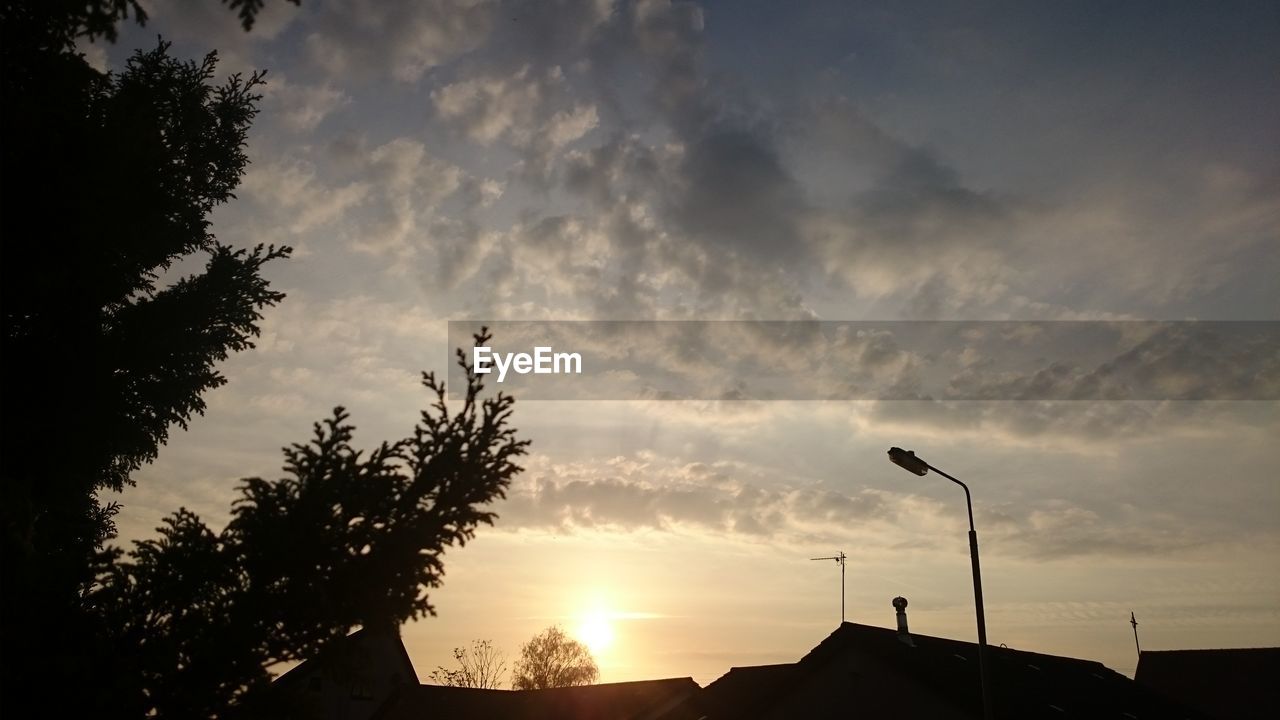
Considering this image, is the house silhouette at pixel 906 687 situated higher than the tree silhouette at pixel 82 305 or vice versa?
the tree silhouette at pixel 82 305

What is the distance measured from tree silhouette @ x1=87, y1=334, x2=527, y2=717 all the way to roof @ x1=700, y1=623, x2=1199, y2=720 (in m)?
16.8

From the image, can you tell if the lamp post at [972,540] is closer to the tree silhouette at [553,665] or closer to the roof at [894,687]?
the roof at [894,687]

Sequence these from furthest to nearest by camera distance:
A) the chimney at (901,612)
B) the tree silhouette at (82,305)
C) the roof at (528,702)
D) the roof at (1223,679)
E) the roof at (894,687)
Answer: the roof at (1223,679), the roof at (528,702), the chimney at (901,612), the roof at (894,687), the tree silhouette at (82,305)

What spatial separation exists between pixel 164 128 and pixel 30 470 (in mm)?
6450

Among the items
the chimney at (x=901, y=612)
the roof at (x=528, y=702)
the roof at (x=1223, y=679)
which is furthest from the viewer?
the roof at (x=1223, y=679)

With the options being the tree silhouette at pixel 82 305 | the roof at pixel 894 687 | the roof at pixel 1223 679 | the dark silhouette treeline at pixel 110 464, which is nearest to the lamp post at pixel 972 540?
the roof at pixel 894 687

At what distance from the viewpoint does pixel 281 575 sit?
346 inches

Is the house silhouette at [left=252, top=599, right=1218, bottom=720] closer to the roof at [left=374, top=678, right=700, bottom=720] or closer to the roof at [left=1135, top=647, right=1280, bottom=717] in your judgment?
the roof at [left=374, top=678, right=700, bottom=720]

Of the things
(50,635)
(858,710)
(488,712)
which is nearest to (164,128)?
(50,635)

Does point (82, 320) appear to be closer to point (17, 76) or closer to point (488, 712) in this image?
point (17, 76)

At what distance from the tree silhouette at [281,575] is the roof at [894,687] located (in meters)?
16.8

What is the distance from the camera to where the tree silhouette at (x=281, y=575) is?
8461mm

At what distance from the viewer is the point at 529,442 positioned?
9.98m

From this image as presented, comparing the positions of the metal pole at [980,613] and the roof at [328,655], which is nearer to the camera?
the roof at [328,655]
